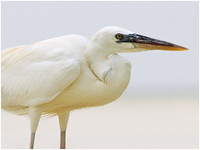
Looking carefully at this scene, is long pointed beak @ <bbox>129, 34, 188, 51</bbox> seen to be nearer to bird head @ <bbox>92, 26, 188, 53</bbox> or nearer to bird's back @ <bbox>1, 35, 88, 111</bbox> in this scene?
bird head @ <bbox>92, 26, 188, 53</bbox>

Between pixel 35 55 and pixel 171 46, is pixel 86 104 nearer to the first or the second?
pixel 35 55

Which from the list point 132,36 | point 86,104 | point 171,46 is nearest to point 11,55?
point 86,104

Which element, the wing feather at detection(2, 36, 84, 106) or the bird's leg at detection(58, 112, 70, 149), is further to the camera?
the bird's leg at detection(58, 112, 70, 149)

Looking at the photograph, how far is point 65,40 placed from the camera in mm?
→ 3428

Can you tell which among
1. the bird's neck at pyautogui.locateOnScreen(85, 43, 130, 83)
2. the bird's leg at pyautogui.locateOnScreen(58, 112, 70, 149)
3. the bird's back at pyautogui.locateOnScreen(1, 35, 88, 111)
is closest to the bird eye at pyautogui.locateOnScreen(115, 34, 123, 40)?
the bird's neck at pyautogui.locateOnScreen(85, 43, 130, 83)

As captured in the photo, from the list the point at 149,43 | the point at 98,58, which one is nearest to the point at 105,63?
the point at 98,58

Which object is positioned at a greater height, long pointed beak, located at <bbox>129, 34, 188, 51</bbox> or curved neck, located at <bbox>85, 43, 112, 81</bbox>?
long pointed beak, located at <bbox>129, 34, 188, 51</bbox>

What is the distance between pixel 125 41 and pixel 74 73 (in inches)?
15.1

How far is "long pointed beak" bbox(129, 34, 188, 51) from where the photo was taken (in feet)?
10.6

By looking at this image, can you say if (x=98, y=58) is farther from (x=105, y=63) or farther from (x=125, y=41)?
(x=125, y=41)

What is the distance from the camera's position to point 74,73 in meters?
3.21

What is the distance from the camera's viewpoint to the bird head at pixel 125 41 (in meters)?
3.23

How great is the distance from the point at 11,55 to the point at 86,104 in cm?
62

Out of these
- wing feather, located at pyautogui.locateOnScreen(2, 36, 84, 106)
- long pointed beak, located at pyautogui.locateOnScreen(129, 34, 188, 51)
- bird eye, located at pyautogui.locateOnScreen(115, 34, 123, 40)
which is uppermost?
bird eye, located at pyautogui.locateOnScreen(115, 34, 123, 40)
